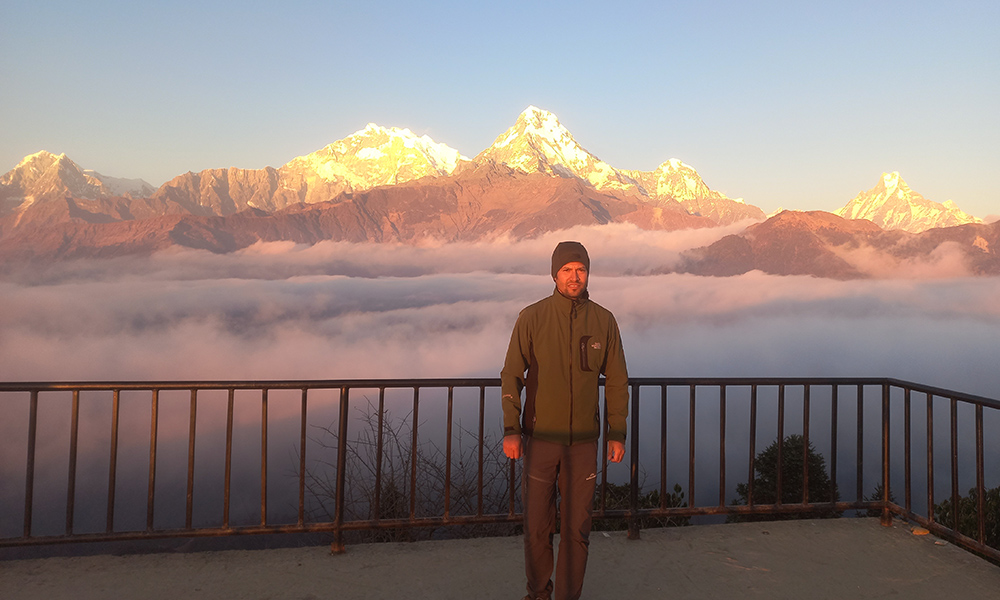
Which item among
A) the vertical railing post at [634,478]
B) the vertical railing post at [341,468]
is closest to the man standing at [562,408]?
the vertical railing post at [634,478]

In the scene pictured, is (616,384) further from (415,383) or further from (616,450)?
(415,383)

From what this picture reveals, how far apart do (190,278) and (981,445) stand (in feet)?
695

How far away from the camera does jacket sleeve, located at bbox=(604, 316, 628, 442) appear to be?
10.2 feet

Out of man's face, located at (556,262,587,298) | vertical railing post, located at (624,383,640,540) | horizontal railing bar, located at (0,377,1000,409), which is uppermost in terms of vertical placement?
man's face, located at (556,262,587,298)

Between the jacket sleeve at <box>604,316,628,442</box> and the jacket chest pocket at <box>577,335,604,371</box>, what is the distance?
0.10 metres

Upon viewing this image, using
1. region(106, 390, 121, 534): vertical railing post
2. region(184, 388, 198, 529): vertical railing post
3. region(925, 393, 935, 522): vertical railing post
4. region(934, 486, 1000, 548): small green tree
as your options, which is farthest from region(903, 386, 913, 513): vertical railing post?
region(106, 390, 121, 534): vertical railing post

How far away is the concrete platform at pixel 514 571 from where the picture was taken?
342cm

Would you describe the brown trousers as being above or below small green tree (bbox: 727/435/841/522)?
above

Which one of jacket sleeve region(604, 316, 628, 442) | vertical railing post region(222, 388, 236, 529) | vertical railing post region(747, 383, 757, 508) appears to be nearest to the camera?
jacket sleeve region(604, 316, 628, 442)

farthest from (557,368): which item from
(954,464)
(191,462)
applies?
(954,464)

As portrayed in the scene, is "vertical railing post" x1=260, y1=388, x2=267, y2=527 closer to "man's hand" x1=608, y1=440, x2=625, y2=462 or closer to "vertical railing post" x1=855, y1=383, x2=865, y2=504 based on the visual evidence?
"man's hand" x1=608, y1=440, x2=625, y2=462

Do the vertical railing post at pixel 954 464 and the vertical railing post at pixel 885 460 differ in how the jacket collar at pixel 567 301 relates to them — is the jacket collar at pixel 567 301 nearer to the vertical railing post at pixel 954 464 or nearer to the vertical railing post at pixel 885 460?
the vertical railing post at pixel 954 464

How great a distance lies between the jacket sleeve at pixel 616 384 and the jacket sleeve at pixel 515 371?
42 cm

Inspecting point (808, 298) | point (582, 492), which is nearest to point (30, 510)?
point (582, 492)
